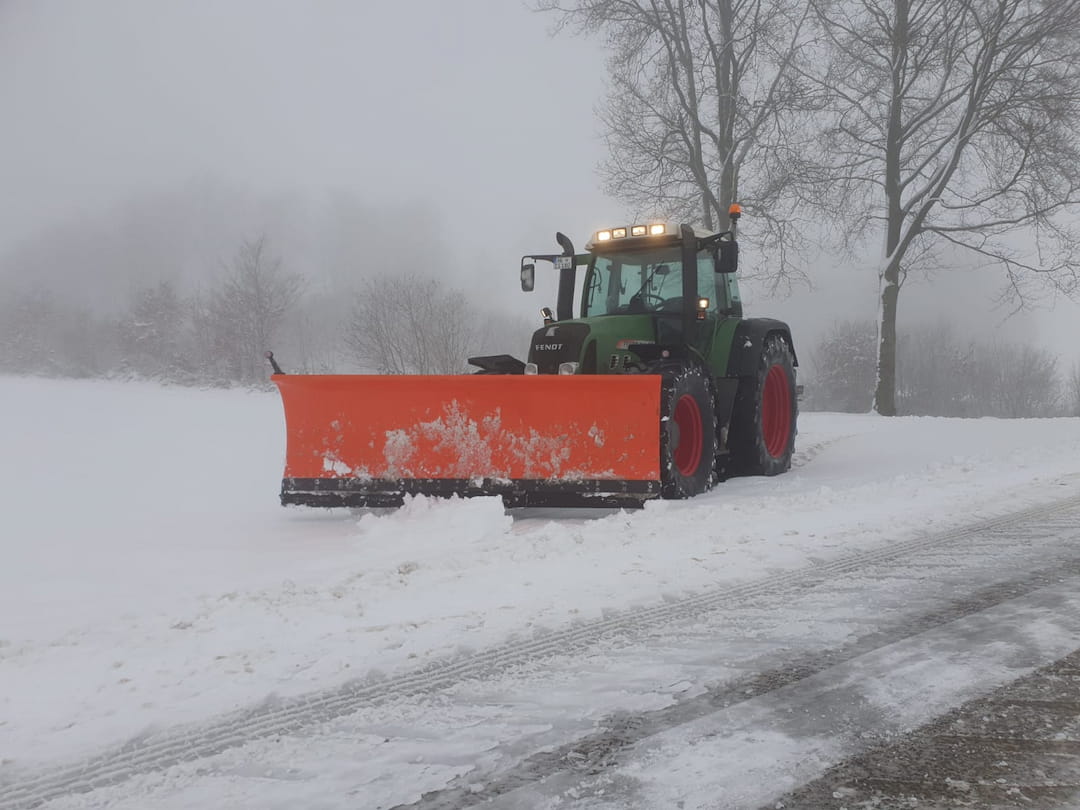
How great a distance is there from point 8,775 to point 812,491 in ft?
17.5

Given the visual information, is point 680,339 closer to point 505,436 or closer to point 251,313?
point 505,436

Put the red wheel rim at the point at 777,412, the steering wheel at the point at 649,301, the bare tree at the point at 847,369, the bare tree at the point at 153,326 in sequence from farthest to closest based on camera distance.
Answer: the bare tree at the point at 847,369
the bare tree at the point at 153,326
the red wheel rim at the point at 777,412
the steering wheel at the point at 649,301

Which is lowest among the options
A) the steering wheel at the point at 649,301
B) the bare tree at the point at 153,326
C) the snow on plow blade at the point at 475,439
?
the snow on plow blade at the point at 475,439

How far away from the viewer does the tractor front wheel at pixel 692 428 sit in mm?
6000

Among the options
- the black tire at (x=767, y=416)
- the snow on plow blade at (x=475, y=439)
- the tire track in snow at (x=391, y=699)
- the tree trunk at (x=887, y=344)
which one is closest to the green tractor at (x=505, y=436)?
the snow on plow blade at (x=475, y=439)

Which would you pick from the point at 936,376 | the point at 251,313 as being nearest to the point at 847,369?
the point at 936,376

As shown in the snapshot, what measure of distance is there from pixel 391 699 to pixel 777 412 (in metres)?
6.65

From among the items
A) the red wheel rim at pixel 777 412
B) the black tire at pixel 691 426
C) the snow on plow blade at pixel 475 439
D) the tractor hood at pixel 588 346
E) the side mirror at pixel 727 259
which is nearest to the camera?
the snow on plow blade at pixel 475 439

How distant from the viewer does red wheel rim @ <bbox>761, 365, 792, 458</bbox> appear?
808 cm

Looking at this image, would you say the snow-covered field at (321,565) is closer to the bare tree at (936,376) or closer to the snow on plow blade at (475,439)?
the snow on plow blade at (475,439)

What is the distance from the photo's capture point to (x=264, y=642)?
2725 mm

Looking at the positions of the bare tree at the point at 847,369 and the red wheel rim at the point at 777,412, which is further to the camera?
the bare tree at the point at 847,369

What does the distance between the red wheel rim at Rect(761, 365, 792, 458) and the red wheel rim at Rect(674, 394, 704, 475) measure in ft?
6.32

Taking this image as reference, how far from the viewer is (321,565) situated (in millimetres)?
4191
